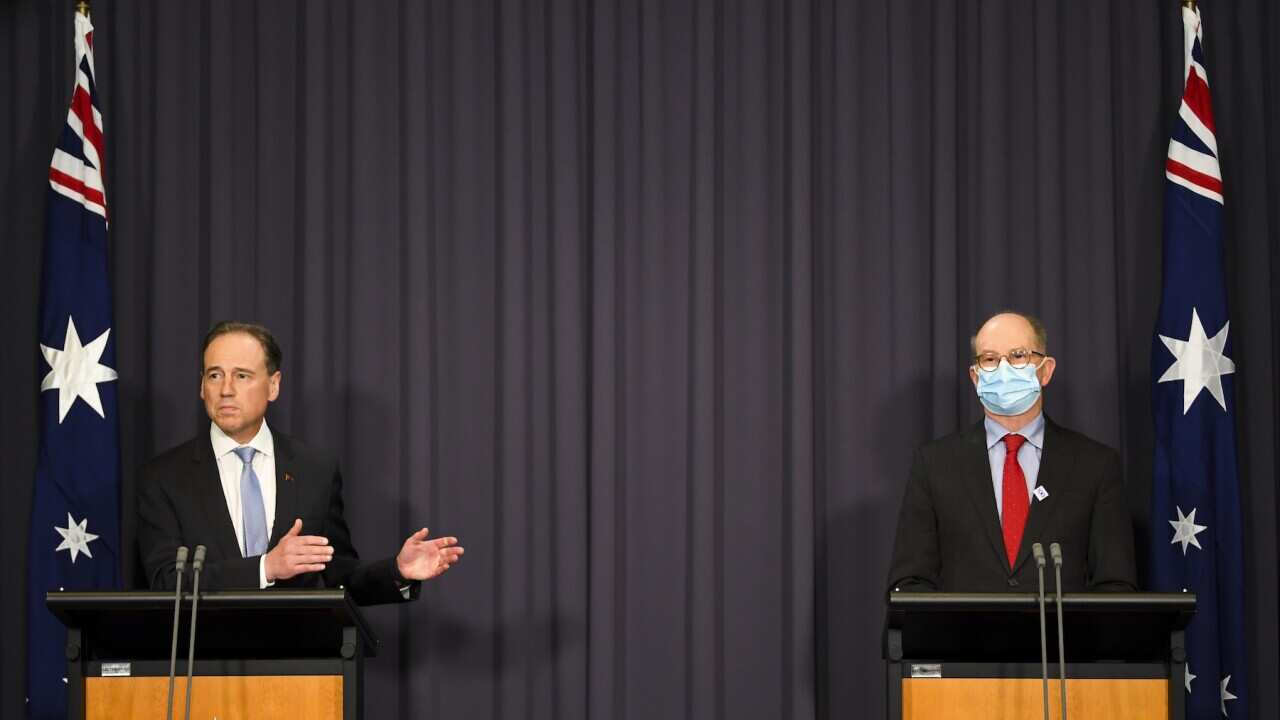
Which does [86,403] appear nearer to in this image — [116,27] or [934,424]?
[116,27]

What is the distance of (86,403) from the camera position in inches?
210

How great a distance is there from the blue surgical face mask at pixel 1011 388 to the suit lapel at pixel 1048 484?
15cm

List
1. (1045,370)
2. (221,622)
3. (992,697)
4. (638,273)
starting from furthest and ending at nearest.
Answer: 1. (638,273)
2. (1045,370)
3. (992,697)
4. (221,622)

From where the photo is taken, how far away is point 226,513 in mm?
4594

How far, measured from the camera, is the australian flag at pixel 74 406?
5254 millimetres

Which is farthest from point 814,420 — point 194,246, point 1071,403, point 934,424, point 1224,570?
point 194,246

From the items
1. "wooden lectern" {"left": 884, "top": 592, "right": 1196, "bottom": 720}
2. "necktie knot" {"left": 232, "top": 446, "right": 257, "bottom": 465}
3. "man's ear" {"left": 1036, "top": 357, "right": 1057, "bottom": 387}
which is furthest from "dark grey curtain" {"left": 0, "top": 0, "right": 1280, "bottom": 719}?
"wooden lectern" {"left": 884, "top": 592, "right": 1196, "bottom": 720}

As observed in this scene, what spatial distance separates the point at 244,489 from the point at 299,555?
0.74 metres

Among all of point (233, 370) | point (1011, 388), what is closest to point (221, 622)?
point (233, 370)

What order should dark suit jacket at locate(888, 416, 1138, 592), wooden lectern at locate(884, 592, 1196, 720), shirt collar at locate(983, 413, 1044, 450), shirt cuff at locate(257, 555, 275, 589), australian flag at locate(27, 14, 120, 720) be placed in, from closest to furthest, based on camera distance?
wooden lectern at locate(884, 592, 1196, 720), shirt cuff at locate(257, 555, 275, 589), dark suit jacket at locate(888, 416, 1138, 592), shirt collar at locate(983, 413, 1044, 450), australian flag at locate(27, 14, 120, 720)

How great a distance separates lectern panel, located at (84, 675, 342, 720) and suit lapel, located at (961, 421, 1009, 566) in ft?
6.80

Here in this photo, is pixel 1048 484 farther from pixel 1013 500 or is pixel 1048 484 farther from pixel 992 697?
pixel 992 697

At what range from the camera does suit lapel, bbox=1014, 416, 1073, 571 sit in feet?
15.1

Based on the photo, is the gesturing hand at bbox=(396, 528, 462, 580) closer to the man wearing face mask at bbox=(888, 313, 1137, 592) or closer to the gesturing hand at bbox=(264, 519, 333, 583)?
the gesturing hand at bbox=(264, 519, 333, 583)
